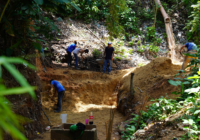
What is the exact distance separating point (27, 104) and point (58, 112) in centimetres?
277

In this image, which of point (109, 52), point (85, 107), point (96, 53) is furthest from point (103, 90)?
point (96, 53)

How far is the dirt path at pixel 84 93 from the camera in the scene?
7465 millimetres

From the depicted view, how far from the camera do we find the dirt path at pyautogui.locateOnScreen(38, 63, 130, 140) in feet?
24.5

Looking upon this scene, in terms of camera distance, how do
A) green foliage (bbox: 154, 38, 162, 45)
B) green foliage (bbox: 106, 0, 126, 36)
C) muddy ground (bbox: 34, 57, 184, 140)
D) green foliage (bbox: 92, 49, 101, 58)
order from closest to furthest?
muddy ground (bbox: 34, 57, 184, 140), green foliage (bbox: 106, 0, 126, 36), green foliage (bbox: 92, 49, 101, 58), green foliage (bbox: 154, 38, 162, 45)

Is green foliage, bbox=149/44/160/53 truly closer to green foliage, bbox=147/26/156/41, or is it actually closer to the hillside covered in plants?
the hillside covered in plants

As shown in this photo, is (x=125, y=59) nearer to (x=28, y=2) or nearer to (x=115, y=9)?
(x=115, y=9)

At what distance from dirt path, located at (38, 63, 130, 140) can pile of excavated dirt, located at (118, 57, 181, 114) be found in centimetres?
64

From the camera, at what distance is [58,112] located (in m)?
7.32

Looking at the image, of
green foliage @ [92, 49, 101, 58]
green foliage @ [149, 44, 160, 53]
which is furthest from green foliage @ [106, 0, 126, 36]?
green foliage @ [149, 44, 160, 53]

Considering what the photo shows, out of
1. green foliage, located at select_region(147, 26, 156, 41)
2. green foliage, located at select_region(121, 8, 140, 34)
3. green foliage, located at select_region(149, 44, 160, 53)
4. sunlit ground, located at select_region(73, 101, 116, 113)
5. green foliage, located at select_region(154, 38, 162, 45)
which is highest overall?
green foliage, located at select_region(121, 8, 140, 34)

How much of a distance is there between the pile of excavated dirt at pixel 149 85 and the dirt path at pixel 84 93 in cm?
64

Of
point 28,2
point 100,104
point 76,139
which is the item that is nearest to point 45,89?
point 100,104

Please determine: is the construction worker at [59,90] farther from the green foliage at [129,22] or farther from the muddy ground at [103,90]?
the green foliage at [129,22]

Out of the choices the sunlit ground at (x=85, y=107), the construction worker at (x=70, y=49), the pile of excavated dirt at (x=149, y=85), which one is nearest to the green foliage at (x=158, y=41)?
the pile of excavated dirt at (x=149, y=85)
